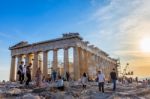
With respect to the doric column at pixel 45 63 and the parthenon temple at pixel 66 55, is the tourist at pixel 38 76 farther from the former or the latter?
the doric column at pixel 45 63

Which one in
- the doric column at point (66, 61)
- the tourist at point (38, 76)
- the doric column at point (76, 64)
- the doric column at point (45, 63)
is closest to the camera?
the tourist at point (38, 76)

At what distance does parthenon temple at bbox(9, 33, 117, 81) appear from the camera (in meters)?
40.4

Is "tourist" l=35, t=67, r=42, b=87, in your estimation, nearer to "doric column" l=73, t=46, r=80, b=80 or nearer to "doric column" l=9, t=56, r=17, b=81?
"doric column" l=73, t=46, r=80, b=80

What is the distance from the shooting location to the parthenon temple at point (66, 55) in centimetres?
4038

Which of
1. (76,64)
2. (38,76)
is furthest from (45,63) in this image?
(38,76)

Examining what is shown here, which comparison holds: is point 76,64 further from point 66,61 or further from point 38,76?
point 38,76

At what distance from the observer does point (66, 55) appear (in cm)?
4088

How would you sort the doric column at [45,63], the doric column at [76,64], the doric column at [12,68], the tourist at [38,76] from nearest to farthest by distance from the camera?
the tourist at [38,76] < the doric column at [76,64] < the doric column at [45,63] < the doric column at [12,68]

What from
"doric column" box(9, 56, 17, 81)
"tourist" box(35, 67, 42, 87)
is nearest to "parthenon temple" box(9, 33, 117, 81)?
"doric column" box(9, 56, 17, 81)

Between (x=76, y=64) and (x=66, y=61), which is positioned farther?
(x=66, y=61)

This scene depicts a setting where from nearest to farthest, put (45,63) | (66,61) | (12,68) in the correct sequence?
(66,61) < (45,63) < (12,68)

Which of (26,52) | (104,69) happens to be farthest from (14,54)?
(104,69)

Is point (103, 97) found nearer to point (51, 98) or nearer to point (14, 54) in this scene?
point (51, 98)

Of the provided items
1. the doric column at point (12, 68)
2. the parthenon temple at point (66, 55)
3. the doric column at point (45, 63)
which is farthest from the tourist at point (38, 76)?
the doric column at point (12, 68)
